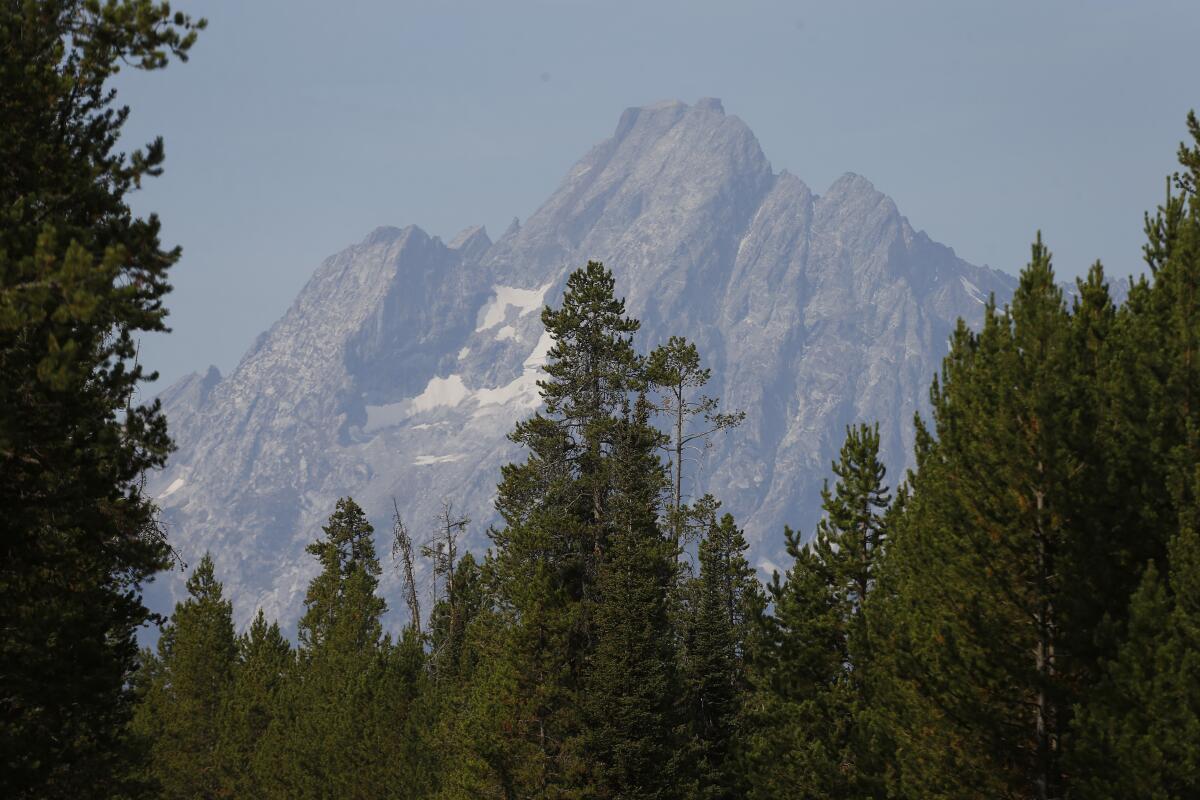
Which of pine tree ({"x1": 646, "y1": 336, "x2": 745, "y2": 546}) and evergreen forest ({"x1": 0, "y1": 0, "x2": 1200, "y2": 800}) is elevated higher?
pine tree ({"x1": 646, "y1": 336, "x2": 745, "y2": 546})

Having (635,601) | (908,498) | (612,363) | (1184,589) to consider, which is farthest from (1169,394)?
(612,363)

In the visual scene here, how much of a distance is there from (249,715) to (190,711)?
2654 millimetres

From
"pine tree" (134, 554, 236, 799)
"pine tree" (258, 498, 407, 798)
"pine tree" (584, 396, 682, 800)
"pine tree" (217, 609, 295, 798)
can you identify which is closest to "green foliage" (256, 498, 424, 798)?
"pine tree" (258, 498, 407, 798)

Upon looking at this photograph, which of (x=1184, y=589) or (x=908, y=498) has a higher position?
(x=908, y=498)

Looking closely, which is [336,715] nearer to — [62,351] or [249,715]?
[249,715]

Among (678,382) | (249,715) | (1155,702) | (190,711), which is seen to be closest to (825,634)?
(1155,702)

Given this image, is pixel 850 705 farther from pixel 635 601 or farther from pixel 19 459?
pixel 19 459

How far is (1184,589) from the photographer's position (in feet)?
51.6

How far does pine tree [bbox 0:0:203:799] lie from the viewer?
11.8 m

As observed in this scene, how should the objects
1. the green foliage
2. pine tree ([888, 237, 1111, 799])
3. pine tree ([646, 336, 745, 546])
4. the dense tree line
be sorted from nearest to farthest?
the dense tree line
pine tree ([888, 237, 1111, 799])
pine tree ([646, 336, 745, 546])
the green foliage

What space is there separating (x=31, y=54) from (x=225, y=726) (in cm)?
4898

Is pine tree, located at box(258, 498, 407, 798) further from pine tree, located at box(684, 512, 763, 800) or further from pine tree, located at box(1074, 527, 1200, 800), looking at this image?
pine tree, located at box(1074, 527, 1200, 800)

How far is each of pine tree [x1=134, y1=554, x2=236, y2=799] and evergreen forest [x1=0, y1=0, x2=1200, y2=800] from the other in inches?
935

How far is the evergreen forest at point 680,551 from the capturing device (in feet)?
47.8
